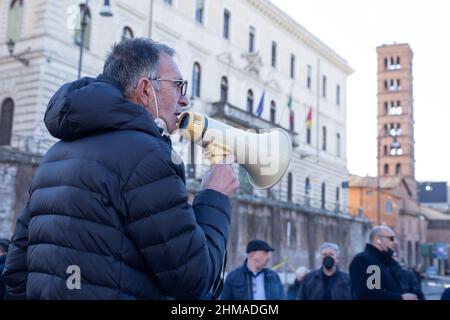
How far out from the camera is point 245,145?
7.57ft

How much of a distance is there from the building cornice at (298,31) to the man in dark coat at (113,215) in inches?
1290

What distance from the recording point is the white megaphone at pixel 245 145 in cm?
220

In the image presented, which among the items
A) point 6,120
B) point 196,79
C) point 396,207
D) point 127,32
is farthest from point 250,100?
point 396,207

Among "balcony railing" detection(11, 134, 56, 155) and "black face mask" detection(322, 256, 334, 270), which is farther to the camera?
"balcony railing" detection(11, 134, 56, 155)

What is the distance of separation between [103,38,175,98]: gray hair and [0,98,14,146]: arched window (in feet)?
65.5

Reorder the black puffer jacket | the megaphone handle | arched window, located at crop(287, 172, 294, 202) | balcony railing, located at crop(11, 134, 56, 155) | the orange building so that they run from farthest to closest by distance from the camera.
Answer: the orange building → arched window, located at crop(287, 172, 294, 202) → balcony railing, located at crop(11, 134, 56, 155) → the megaphone handle → the black puffer jacket

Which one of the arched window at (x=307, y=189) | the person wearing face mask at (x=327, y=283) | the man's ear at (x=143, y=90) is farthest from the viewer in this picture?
the arched window at (x=307, y=189)

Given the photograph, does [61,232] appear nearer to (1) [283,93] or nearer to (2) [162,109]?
(2) [162,109]

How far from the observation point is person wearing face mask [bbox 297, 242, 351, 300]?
Answer: 6551 mm

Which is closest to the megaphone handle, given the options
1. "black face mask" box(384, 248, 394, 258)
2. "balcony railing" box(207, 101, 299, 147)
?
"black face mask" box(384, 248, 394, 258)

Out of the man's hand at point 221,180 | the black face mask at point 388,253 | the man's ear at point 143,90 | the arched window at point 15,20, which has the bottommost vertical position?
the black face mask at point 388,253

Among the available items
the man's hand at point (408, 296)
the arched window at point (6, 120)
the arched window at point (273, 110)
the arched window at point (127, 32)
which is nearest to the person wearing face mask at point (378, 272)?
the man's hand at point (408, 296)

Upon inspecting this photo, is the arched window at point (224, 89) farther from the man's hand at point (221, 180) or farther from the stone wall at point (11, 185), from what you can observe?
the man's hand at point (221, 180)

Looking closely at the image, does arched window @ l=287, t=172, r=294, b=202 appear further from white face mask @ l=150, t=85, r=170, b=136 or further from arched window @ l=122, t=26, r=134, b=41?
white face mask @ l=150, t=85, r=170, b=136
